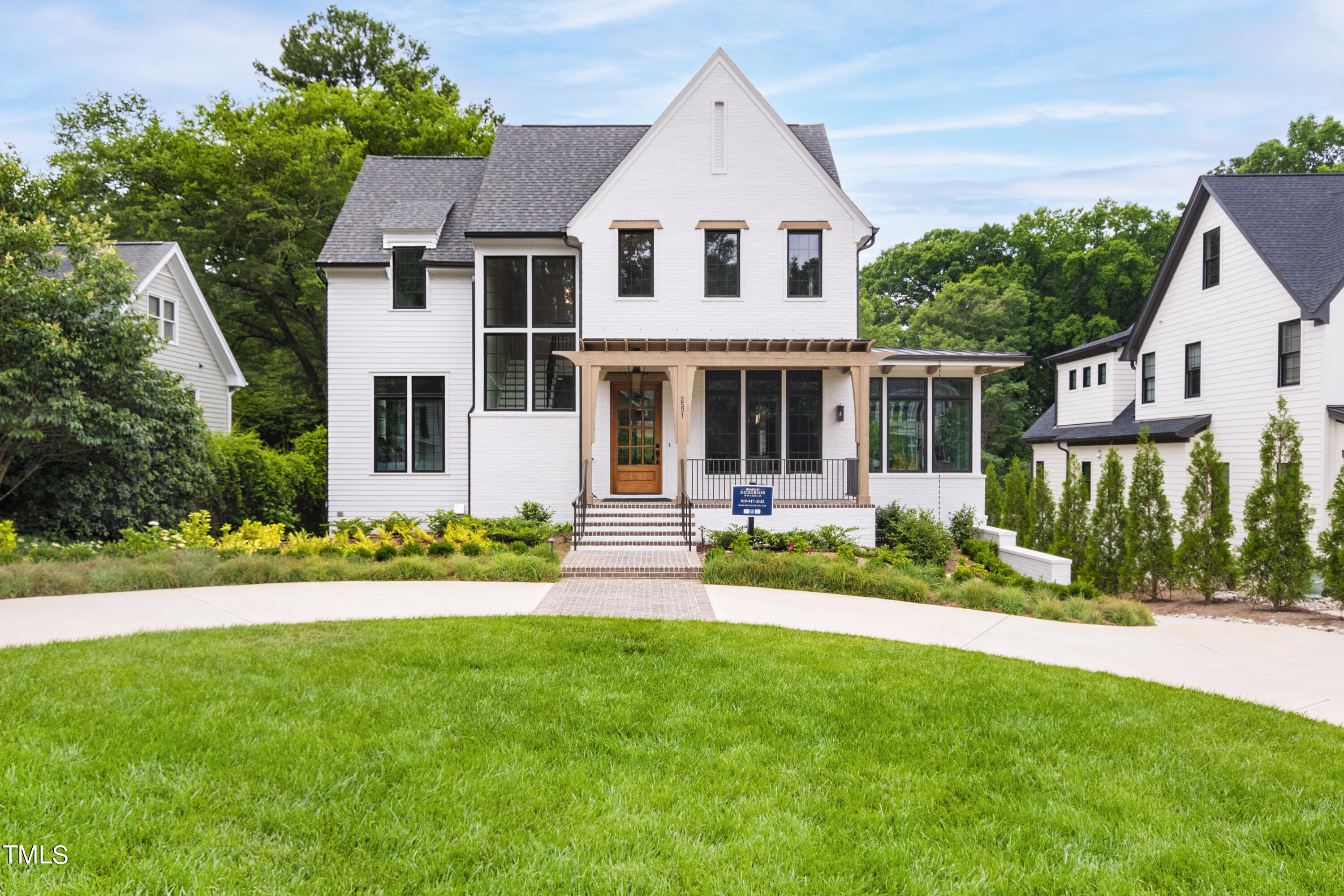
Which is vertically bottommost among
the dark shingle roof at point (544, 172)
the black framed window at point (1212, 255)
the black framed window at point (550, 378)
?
the black framed window at point (550, 378)

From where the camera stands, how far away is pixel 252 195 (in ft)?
77.8

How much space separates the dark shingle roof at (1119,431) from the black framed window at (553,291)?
1315 centimetres

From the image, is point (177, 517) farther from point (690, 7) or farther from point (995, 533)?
point (995, 533)

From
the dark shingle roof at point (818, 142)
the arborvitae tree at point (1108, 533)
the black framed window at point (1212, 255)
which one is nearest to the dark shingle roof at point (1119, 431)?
the arborvitae tree at point (1108, 533)

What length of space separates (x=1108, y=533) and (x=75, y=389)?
59.4 ft

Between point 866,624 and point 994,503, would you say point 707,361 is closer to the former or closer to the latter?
point 866,624

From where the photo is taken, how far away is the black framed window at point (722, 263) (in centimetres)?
1599

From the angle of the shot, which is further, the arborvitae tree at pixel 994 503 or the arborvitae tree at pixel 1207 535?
the arborvitae tree at pixel 994 503

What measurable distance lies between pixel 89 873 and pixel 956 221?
54745 millimetres

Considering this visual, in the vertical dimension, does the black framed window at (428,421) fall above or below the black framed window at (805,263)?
below

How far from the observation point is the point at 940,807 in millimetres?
3510

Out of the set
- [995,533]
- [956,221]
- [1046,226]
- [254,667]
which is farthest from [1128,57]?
[956,221]

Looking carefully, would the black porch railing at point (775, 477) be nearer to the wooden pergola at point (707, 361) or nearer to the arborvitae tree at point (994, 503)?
the wooden pergola at point (707, 361)

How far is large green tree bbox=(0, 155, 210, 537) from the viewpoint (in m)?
11.1
